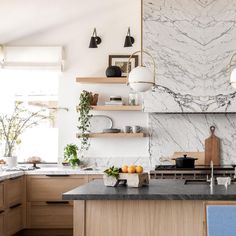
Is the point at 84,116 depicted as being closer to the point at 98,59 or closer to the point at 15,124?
the point at 98,59

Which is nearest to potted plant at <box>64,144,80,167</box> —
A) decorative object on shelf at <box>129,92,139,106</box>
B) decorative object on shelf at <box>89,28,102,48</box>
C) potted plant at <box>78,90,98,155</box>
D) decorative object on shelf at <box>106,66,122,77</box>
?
potted plant at <box>78,90,98,155</box>

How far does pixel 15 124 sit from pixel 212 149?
265 centimetres

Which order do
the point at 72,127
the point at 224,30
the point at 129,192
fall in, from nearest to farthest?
the point at 129,192
the point at 224,30
the point at 72,127

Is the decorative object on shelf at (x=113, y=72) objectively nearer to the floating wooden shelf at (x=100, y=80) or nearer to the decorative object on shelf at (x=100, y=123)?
the floating wooden shelf at (x=100, y=80)

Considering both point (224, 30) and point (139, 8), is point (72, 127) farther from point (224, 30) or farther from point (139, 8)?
point (224, 30)

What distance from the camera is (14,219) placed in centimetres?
582

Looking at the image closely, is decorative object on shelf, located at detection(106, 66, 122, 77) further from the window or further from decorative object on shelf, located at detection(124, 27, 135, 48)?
the window

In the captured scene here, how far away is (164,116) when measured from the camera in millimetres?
6621

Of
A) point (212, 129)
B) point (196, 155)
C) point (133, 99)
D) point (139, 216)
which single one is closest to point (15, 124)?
point (133, 99)

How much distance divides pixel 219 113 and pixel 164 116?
2.33 ft

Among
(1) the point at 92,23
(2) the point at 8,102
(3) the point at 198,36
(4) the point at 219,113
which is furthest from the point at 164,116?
(2) the point at 8,102

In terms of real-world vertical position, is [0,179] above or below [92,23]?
below

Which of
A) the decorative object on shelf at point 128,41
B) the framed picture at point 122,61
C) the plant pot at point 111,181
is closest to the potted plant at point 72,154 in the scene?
the framed picture at point 122,61

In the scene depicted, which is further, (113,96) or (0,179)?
(113,96)
